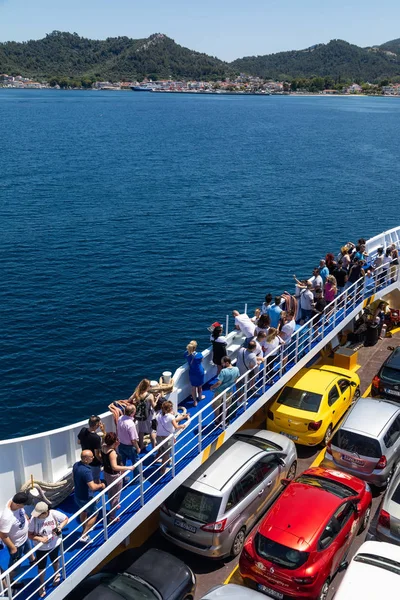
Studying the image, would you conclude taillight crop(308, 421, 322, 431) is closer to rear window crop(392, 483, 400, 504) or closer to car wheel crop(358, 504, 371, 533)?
car wheel crop(358, 504, 371, 533)

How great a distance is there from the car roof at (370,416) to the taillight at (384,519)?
226 centimetres

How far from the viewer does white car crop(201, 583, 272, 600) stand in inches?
340

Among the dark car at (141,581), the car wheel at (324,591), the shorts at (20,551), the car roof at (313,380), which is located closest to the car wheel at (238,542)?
the dark car at (141,581)

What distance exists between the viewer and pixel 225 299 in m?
32.2

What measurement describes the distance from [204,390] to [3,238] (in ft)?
101

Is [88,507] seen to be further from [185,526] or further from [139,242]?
[139,242]

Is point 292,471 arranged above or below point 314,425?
below

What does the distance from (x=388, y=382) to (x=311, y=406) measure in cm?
297

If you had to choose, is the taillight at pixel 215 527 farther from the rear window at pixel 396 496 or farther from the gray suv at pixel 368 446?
the gray suv at pixel 368 446

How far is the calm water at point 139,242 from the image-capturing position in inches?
984

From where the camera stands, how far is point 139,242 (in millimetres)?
41062

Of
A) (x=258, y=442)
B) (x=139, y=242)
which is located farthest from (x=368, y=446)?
(x=139, y=242)

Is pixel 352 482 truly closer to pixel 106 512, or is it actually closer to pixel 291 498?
pixel 291 498

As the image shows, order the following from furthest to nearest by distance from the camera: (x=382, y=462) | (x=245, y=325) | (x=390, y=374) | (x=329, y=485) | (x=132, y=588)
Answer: (x=390, y=374) < (x=245, y=325) < (x=382, y=462) < (x=329, y=485) < (x=132, y=588)
